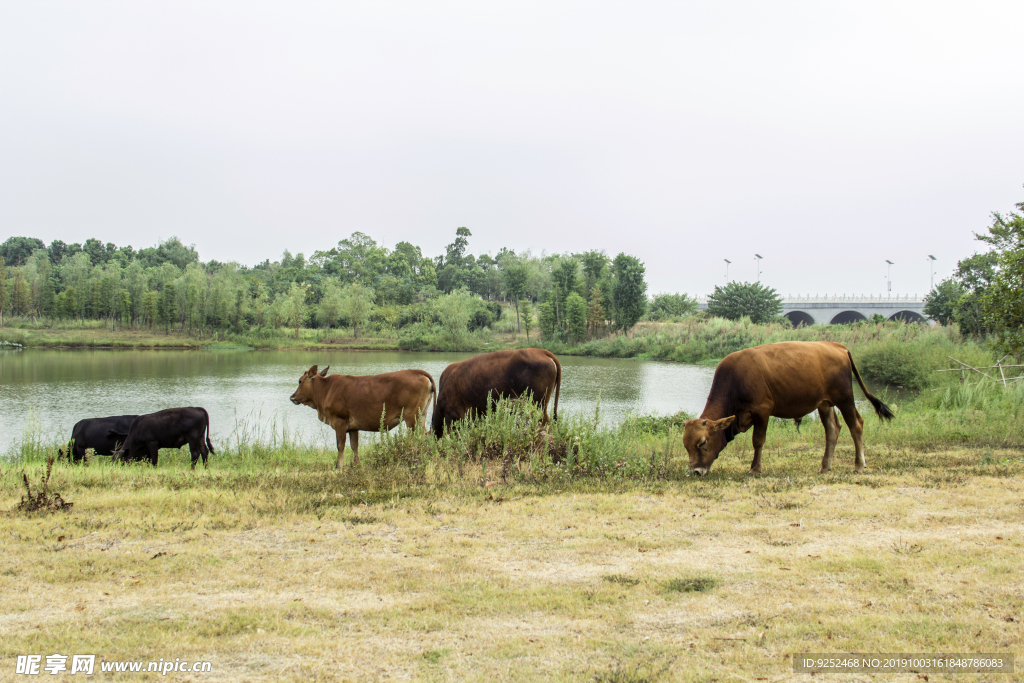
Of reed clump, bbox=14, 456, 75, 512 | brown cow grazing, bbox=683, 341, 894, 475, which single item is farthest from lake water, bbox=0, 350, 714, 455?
reed clump, bbox=14, 456, 75, 512

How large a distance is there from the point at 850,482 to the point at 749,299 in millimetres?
56040

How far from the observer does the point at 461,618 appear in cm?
366

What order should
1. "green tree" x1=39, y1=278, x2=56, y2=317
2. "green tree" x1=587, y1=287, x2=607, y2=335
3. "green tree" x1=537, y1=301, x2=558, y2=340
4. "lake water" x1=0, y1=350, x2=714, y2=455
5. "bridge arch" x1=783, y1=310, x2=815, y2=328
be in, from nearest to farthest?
"lake water" x1=0, y1=350, x2=714, y2=455
"green tree" x1=587, y1=287, x2=607, y2=335
"green tree" x1=537, y1=301, x2=558, y2=340
"green tree" x1=39, y1=278, x2=56, y2=317
"bridge arch" x1=783, y1=310, x2=815, y2=328

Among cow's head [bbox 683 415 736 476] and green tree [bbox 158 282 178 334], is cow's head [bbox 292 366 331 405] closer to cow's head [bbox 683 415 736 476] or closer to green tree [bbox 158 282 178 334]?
cow's head [bbox 683 415 736 476]

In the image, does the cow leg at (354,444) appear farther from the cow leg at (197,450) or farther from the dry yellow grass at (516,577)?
the cow leg at (197,450)

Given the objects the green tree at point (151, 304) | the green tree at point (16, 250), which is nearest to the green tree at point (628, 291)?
the green tree at point (151, 304)

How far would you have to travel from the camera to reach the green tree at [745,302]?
194 ft

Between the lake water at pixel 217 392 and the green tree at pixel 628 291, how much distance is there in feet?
56.3

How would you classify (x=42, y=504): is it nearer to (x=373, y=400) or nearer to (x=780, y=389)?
(x=373, y=400)

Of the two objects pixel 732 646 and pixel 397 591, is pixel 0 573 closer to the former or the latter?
pixel 397 591

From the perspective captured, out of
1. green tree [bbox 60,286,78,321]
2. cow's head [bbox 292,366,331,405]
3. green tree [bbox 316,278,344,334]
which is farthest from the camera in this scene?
green tree [bbox 316,278,344,334]

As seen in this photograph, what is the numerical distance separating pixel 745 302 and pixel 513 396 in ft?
181

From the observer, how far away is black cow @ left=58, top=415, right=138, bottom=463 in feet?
32.6

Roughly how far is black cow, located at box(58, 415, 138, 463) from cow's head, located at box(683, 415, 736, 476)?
8.04 m
